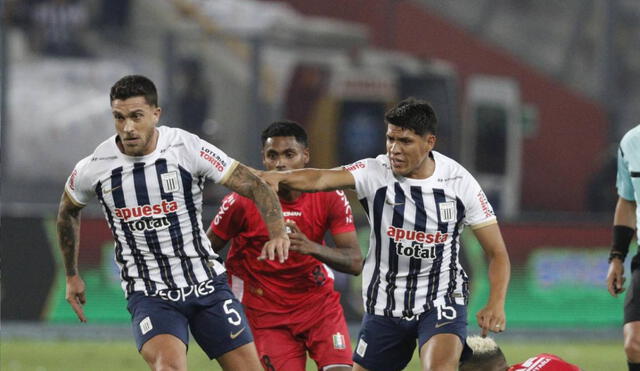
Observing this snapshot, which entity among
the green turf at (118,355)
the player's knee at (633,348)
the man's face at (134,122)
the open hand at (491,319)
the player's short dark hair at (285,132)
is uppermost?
the man's face at (134,122)

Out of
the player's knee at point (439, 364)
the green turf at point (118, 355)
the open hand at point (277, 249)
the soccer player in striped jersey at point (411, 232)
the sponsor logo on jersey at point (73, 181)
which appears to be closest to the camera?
the open hand at point (277, 249)

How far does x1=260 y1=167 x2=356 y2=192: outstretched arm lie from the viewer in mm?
7180

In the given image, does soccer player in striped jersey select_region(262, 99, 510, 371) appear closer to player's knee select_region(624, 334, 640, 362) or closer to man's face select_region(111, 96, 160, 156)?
man's face select_region(111, 96, 160, 156)

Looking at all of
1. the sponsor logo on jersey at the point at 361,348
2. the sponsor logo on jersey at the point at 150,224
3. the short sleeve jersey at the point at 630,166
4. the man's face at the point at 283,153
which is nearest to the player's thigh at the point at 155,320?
the sponsor logo on jersey at the point at 150,224

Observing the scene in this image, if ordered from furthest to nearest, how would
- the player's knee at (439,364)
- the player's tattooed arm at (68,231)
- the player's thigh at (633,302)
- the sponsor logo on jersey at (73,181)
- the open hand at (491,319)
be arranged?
the player's thigh at (633,302) < the player's tattooed arm at (68,231) < the sponsor logo on jersey at (73,181) < the player's knee at (439,364) < the open hand at (491,319)

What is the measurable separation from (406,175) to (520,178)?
10939mm

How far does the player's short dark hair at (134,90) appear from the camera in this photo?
23.3 ft

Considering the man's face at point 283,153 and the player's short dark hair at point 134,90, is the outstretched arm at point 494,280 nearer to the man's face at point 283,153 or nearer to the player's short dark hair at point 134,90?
the man's face at point 283,153

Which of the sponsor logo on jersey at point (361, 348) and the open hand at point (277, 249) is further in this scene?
the sponsor logo on jersey at point (361, 348)

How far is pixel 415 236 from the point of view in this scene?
7352 mm

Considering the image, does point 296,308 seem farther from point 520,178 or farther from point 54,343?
point 520,178

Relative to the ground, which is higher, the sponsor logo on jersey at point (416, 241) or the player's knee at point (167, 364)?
the sponsor logo on jersey at point (416, 241)

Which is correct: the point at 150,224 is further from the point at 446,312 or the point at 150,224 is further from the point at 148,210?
the point at 446,312

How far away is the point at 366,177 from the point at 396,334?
0.92 m
